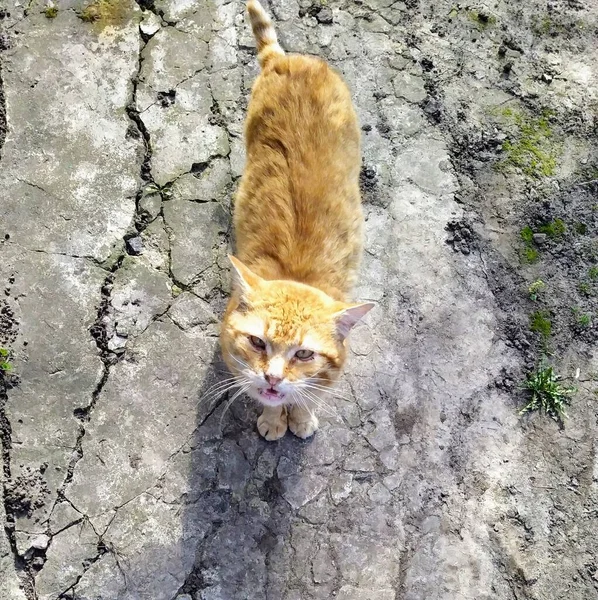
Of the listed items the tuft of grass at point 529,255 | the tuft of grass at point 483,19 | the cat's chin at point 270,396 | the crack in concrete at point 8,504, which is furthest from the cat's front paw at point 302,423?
the tuft of grass at point 483,19

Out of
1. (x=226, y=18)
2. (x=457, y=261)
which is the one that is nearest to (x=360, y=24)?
(x=226, y=18)

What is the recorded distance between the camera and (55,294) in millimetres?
3330

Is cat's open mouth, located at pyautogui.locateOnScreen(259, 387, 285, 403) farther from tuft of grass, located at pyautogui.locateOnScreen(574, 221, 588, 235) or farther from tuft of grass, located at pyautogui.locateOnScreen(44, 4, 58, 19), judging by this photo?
tuft of grass, located at pyautogui.locateOnScreen(44, 4, 58, 19)

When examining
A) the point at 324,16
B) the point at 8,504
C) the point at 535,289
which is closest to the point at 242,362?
the point at 8,504

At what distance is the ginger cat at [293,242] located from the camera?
94.4 inches

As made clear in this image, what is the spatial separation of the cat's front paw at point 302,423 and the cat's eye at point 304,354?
0.70 meters

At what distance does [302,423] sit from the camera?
311 cm

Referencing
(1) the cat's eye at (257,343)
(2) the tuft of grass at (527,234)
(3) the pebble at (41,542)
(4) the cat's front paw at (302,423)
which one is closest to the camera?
(1) the cat's eye at (257,343)

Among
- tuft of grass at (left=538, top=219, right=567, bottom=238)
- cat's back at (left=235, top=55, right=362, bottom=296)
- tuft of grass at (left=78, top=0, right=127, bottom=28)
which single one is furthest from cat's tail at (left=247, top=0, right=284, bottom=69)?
tuft of grass at (left=538, top=219, right=567, bottom=238)

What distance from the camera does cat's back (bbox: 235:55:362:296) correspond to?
2.74m

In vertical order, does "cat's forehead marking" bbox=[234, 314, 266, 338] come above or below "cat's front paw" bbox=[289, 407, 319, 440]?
above

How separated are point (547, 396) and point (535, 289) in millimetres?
646

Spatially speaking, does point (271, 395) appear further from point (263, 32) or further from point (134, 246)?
point (263, 32)

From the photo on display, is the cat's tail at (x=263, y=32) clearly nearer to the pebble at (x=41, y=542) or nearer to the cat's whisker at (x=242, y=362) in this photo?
the cat's whisker at (x=242, y=362)
